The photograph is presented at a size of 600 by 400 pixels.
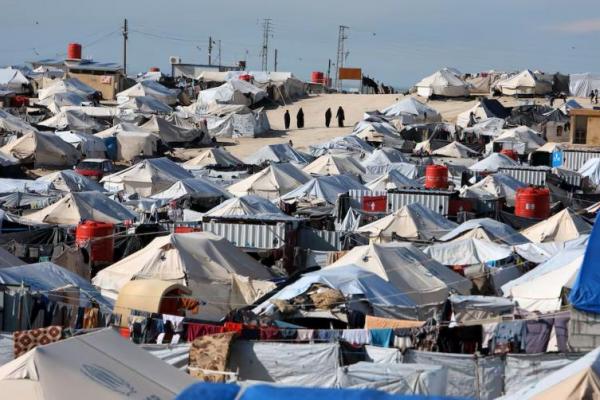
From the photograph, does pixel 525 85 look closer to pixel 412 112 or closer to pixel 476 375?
pixel 412 112

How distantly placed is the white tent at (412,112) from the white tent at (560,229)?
3065cm

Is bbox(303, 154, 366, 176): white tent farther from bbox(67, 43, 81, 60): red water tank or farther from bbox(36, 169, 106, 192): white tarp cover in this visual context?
bbox(67, 43, 81, 60): red water tank

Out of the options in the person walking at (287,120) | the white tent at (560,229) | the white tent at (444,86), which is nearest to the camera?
the white tent at (560,229)

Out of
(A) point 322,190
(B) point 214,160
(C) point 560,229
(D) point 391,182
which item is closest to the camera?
(C) point 560,229

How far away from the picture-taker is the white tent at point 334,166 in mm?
42750

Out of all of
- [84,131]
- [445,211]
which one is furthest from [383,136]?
[445,211]

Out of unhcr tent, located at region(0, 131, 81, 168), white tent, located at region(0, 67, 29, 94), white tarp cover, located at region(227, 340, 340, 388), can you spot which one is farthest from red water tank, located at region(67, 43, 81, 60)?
white tarp cover, located at region(227, 340, 340, 388)

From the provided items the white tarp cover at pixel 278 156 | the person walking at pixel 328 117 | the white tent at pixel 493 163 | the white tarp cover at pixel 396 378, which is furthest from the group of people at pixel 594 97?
the white tarp cover at pixel 396 378

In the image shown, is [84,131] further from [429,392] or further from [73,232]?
[429,392]

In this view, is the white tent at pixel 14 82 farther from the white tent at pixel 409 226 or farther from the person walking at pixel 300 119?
the white tent at pixel 409 226

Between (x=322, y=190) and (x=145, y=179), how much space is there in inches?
246

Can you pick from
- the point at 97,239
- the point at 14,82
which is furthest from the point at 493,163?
the point at 14,82

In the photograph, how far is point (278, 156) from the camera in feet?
157

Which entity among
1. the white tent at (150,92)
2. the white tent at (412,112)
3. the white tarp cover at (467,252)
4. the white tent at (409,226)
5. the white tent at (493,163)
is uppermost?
the white tent at (150,92)
